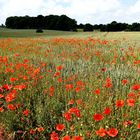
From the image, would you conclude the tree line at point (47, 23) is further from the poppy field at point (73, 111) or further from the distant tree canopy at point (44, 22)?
the poppy field at point (73, 111)

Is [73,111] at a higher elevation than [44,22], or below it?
higher

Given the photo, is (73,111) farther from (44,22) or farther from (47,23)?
(44,22)

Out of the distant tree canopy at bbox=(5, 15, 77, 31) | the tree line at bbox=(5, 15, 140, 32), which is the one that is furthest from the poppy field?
the distant tree canopy at bbox=(5, 15, 77, 31)

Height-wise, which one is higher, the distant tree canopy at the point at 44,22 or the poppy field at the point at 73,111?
the poppy field at the point at 73,111

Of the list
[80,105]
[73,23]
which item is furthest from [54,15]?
[80,105]

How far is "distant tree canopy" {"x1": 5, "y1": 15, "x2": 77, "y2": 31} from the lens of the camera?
244 ft

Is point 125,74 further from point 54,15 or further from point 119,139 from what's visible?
point 54,15

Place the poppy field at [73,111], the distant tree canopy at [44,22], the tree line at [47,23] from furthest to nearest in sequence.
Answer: the distant tree canopy at [44,22], the tree line at [47,23], the poppy field at [73,111]

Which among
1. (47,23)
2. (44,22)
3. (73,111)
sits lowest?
(47,23)

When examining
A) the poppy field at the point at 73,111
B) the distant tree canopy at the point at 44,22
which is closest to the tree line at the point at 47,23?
the distant tree canopy at the point at 44,22

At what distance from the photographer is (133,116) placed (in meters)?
4.24

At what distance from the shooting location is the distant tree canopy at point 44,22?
2926 inches

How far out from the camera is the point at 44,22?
255 ft

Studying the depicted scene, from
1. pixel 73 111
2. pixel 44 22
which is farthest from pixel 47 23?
pixel 73 111
